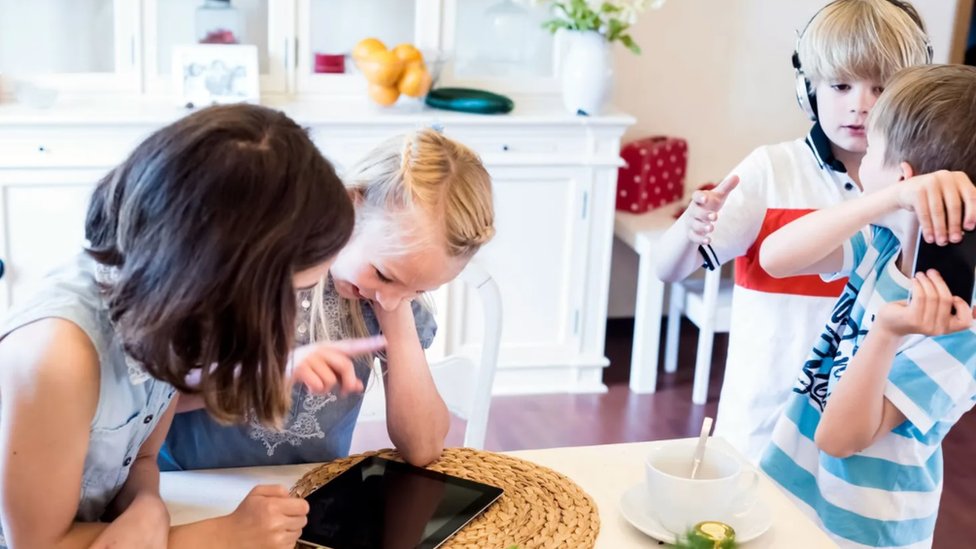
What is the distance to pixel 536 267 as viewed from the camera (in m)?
3.37

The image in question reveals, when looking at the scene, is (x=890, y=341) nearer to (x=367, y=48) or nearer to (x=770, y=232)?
(x=770, y=232)

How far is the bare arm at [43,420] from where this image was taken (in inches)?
39.6

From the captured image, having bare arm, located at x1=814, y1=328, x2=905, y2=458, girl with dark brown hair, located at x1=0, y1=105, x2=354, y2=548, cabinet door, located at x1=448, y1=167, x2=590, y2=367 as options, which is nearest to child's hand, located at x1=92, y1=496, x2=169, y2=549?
girl with dark brown hair, located at x1=0, y1=105, x2=354, y2=548

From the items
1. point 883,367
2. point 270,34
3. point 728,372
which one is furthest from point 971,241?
point 270,34

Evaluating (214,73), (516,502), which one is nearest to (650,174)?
(214,73)

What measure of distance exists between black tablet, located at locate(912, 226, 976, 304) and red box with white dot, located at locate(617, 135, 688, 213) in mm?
2283

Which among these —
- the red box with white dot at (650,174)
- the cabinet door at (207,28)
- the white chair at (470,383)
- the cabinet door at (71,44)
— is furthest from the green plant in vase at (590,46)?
the white chair at (470,383)

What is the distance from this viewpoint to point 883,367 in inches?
51.7

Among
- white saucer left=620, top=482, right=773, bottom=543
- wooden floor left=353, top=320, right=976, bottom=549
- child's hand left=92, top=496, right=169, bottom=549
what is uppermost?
child's hand left=92, top=496, right=169, bottom=549

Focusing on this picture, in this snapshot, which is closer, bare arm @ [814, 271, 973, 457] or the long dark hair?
the long dark hair

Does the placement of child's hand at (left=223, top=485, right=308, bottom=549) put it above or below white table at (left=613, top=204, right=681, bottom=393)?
above

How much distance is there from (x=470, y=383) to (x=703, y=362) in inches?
73.9

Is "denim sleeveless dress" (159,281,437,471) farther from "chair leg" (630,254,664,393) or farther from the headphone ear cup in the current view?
"chair leg" (630,254,664,393)

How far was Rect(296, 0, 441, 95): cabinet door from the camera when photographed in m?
3.31
